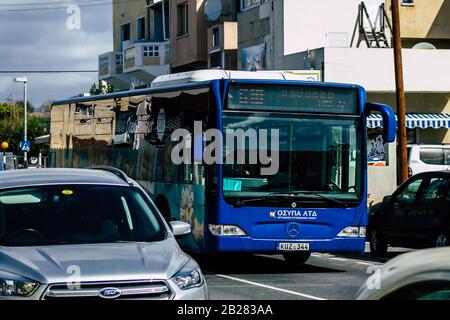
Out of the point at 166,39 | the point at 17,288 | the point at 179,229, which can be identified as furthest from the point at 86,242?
the point at 166,39

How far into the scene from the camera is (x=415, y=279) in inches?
185

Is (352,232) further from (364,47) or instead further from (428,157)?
(364,47)

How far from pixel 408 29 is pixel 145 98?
83.0 ft

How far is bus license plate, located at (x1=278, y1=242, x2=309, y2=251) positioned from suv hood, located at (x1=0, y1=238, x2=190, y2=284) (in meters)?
7.25

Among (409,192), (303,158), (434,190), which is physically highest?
(303,158)

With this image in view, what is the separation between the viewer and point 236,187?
15617 millimetres

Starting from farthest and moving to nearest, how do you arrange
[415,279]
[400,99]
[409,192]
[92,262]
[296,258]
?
[400,99] < [409,192] < [296,258] < [92,262] < [415,279]

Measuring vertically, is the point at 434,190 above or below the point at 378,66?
below

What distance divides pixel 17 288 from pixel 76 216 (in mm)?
1612

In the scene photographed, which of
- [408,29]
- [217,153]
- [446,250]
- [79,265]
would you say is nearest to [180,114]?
[217,153]

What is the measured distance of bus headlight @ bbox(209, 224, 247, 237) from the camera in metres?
15.5

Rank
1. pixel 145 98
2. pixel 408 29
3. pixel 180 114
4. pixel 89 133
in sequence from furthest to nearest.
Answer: pixel 408 29
pixel 89 133
pixel 145 98
pixel 180 114

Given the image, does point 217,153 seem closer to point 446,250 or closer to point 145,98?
point 145,98

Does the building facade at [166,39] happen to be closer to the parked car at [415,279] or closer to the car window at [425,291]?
the parked car at [415,279]
